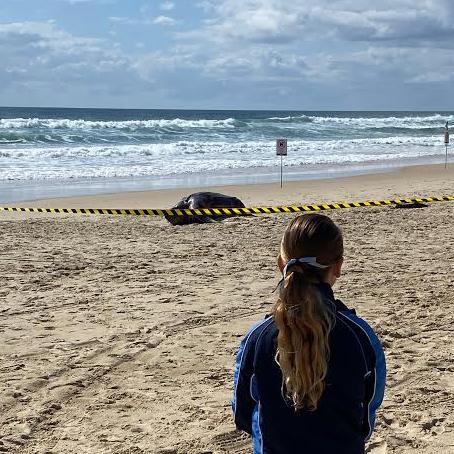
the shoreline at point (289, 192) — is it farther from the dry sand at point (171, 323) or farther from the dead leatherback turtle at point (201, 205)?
the dry sand at point (171, 323)

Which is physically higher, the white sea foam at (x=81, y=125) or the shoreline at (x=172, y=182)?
the white sea foam at (x=81, y=125)

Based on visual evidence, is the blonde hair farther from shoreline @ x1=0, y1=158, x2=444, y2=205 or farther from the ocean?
the ocean

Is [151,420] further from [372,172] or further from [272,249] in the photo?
[372,172]

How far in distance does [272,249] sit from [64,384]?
5327 millimetres

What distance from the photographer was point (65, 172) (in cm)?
2314

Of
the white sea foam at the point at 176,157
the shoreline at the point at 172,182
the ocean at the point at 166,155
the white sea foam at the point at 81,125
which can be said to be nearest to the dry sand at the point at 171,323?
the shoreline at the point at 172,182

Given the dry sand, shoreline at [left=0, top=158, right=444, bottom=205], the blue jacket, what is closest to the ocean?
shoreline at [left=0, top=158, right=444, bottom=205]

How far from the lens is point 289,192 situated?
17.4 meters

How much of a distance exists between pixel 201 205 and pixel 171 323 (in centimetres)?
675

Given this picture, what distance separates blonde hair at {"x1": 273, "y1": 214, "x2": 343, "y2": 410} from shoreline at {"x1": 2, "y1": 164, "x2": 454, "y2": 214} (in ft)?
42.6

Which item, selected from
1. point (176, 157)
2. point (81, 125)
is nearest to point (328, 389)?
point (176, 157)

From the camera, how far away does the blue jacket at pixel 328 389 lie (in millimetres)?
2150

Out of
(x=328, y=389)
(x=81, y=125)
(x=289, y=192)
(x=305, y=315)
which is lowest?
(x=289, y=192)

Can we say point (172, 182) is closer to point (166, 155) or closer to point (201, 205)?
point (201, 205)
